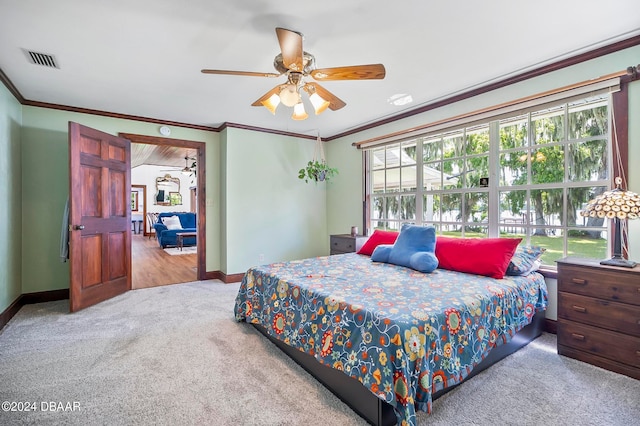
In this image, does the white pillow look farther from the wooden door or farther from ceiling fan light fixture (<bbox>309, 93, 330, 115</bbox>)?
ceiling fan light fixture (<bbox>309, 93, 330, 115</bbox>)

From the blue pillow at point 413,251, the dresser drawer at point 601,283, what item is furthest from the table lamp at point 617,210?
the blue pillow at point 413,251

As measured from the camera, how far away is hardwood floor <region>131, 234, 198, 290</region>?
465cm

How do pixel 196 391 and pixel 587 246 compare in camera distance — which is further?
pixel 587 246

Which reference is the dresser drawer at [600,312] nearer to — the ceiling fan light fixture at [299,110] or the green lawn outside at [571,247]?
the green lawn outside at [571,247]

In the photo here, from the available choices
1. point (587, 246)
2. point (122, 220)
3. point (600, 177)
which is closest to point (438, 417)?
point (587, 246)

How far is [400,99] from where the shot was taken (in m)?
3.53

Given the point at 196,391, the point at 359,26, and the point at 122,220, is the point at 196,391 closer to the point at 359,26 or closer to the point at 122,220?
the point at 359,26

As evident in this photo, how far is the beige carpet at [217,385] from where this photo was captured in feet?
5.31

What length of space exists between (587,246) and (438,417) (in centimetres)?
211

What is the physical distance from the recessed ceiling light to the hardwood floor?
3.86 meters

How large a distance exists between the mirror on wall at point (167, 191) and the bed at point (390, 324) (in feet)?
35.4

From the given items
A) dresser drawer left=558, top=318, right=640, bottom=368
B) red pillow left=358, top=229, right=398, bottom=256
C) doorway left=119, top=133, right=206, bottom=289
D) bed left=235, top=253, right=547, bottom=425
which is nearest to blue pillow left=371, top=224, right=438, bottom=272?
bed left=235, top=253, right=547, bottom=425

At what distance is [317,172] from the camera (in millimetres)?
4664

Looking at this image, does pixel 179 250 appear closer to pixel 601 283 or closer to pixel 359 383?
pixel 359 383
